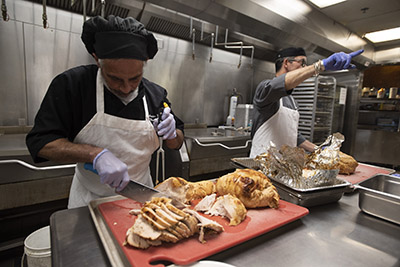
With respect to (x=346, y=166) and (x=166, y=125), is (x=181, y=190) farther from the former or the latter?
(x=346, y=166)

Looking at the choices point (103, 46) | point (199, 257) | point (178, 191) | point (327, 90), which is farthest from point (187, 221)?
point (327, 90)

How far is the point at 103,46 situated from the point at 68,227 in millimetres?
920

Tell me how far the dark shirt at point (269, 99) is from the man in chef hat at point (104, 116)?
894 mm

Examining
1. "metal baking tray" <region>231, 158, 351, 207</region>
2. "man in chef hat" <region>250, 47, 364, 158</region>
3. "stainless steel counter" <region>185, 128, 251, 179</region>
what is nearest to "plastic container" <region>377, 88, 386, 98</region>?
"stainless steel counter" <region>185, 128, 251, 179</region>

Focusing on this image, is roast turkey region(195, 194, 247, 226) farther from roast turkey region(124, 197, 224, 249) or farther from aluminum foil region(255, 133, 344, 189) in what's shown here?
aluminum foil region(255, 133, 344, 189)

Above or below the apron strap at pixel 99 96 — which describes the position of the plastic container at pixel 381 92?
above

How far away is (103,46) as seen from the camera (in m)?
1.21

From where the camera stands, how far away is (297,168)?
4.03 feet

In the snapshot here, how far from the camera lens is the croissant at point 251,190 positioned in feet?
3.46

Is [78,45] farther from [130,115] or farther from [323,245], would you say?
[323,245]

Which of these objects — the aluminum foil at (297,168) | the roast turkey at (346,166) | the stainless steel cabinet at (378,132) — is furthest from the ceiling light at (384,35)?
the aluminum foil at (297,168)

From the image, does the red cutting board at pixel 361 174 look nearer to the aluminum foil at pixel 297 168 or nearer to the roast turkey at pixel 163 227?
the aluminum foil at pixel 297 168

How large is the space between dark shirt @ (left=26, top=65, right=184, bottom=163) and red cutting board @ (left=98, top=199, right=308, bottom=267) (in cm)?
53

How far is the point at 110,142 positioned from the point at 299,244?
1.16 meters
